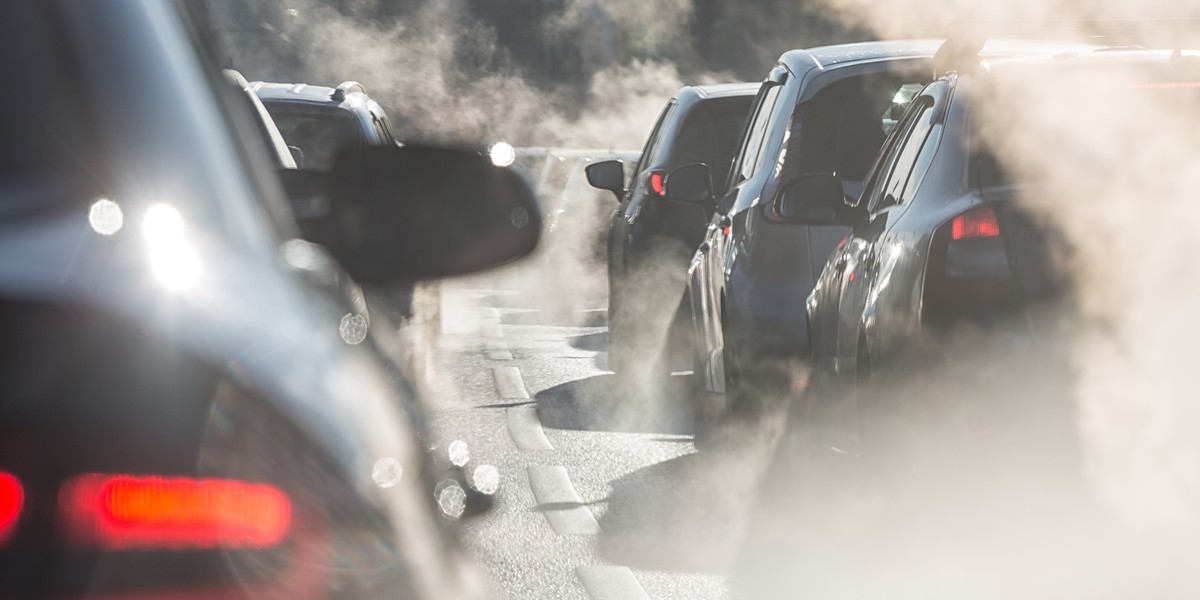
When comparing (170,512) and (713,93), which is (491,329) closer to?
(713,93)

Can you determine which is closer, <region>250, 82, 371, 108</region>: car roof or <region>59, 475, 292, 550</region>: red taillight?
<region>59, 475, 292, 550</region>: red taillight

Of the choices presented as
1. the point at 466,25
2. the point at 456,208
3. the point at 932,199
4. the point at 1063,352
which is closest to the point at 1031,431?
the point at 1063,352

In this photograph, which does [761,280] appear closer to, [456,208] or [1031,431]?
[1031,431]

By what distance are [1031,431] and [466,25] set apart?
175 ft

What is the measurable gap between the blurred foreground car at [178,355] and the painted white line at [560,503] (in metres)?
4.53

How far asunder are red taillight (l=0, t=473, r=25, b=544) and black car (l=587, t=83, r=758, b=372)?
9191 millimetres

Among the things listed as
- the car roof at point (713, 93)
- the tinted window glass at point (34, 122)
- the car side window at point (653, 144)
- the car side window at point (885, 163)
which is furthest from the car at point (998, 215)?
the car side window at point (653, 144)

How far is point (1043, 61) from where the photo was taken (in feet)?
16.8

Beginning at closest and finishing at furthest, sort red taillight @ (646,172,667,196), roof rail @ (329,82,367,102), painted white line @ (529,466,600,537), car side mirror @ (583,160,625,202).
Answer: painted white line @ (529,466,600,537)
roof rail @ (329,82,367,102)
red taillight @ (646,172,667,196)
car side mirror @ (583,160,625,202)

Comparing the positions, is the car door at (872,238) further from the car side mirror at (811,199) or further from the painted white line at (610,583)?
the painted white line at (610,583)

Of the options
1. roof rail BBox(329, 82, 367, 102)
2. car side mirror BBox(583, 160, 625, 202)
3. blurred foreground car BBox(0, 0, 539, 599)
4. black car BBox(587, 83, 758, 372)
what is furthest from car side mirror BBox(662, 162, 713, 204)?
blurred foreground car BBox(0, 0, 539, 599)

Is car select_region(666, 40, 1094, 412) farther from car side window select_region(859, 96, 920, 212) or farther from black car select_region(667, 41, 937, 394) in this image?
car side window select_region(859, 96, 920, 212)

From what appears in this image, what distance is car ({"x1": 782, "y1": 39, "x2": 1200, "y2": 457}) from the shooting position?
4.53 metres

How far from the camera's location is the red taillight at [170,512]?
134cm
